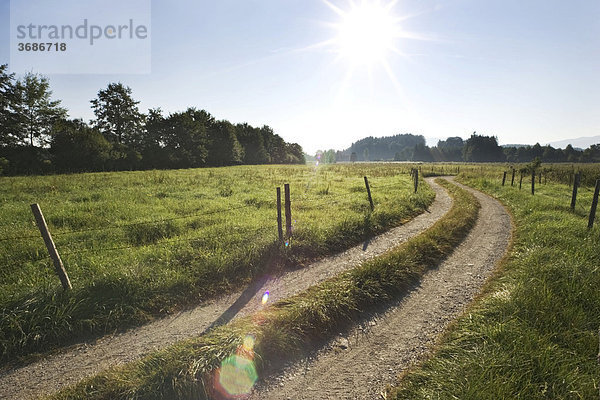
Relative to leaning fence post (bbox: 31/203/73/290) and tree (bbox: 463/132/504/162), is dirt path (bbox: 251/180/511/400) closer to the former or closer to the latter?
leaning fence post (bbox: 31/203/73/290)

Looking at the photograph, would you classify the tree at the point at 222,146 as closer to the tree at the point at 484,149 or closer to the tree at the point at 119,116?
the tree at the point at 119,116

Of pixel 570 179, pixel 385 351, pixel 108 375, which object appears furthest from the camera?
pixel 570 179

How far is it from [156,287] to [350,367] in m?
4.62

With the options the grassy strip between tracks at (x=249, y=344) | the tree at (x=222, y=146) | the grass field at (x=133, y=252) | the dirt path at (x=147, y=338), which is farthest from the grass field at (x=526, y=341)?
the tree at (x=222, y=146)

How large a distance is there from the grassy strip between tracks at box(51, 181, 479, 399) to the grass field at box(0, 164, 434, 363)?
5.41 ft

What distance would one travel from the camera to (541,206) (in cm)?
1354

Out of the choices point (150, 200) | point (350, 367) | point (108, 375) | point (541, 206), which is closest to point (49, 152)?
point (150, 200)

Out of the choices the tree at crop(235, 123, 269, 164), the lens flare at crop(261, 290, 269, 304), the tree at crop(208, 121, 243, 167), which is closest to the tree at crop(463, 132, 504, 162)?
the tree at crop(235, 123, 269, 164)

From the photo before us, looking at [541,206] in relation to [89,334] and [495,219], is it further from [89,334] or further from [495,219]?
[89,334]

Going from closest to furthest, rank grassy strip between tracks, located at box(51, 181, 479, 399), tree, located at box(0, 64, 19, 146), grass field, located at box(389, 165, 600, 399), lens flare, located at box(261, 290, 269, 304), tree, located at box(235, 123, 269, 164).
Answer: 1. grass field, located at box(389, 165, 600, 399)
2. grassy strip between tracks, located at box(51, 181, 479, 399)
3. lens flare, located at box(261, 290, 269, 304)
4. tree, located at box(0, 64, 19, 146)
5. tree, located at box(235, 123, 269, 164)

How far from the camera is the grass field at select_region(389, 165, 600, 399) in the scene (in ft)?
10.9

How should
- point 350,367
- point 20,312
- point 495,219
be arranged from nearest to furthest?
point 350,367, point 20,312, point 495,219

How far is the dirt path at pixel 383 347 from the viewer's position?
→ 3.68m

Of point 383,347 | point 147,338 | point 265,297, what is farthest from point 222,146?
point 383,347
